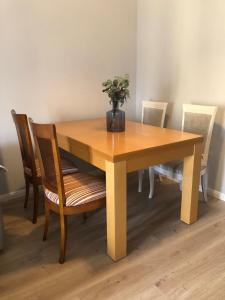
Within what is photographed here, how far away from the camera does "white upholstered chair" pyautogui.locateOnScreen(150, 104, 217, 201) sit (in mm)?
2381

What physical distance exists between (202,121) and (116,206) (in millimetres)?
1318

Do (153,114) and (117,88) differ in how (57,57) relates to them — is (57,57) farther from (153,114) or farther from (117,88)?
(153,114)

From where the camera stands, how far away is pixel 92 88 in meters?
3.09

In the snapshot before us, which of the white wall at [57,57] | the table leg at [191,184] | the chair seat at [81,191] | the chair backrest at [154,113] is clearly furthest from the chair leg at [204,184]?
the white wall at [57,57]

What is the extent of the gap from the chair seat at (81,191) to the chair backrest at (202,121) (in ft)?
3.62

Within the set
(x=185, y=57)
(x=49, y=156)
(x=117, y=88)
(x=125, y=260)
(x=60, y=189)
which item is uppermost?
(x=185, y=57)

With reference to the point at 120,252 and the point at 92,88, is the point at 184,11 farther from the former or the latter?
the point at 120,252

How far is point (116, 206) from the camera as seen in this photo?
1712mm

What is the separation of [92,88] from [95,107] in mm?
234

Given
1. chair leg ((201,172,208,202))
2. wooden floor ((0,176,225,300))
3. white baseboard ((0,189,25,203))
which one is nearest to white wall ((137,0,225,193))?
chair leg ((201,172,208,202))

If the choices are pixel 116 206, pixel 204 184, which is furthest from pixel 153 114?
pixel 116 206

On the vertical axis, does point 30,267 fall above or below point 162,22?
below

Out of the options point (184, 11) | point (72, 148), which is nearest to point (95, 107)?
point (72, 148)

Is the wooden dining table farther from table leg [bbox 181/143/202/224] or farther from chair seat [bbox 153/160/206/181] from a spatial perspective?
chair seat [bbox 153/160/206/181]
